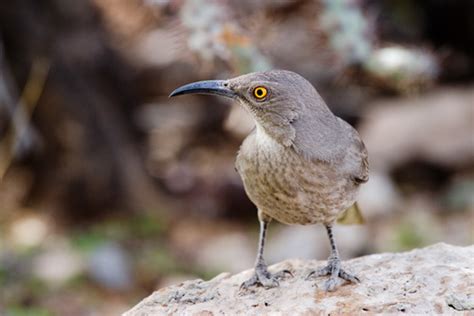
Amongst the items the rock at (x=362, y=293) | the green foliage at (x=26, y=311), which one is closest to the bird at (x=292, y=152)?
the rock at (x=362, y=293)

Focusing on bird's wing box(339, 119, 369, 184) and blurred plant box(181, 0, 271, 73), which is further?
blurred plant box(181, 0, 271, 73)

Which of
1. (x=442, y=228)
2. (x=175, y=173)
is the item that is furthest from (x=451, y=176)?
(x=175, y=173)

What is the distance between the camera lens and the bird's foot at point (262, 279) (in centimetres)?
463

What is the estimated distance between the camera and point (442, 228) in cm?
A: 864

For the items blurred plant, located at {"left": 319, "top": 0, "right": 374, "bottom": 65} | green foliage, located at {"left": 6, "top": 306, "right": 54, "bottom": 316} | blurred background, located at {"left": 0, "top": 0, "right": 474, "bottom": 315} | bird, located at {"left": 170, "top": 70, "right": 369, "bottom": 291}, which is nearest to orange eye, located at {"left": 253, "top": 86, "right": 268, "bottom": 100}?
bird, located at {"left": 170, "top": 70, "right": 369, "bottom": 291}

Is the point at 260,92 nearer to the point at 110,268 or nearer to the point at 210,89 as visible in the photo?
the point at 210,89

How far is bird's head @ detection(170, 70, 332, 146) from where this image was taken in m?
4.33

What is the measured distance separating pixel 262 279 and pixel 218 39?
211 cm

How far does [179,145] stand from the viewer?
11.1 metres

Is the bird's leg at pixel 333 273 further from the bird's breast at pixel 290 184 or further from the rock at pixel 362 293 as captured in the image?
the bird's breast at pixel 290 184

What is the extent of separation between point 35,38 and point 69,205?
6.36 feet

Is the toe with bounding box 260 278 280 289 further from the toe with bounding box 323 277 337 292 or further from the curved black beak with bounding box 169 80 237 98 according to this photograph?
the curved black beak with bounding box 169 80 237 98

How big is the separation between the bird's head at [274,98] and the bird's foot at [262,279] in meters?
0.86

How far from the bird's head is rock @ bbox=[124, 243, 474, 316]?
0.89 m
